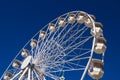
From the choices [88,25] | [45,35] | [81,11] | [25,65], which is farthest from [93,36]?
[45,35]

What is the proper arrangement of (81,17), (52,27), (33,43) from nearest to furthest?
1. (81,17)
2. (52,27)
3. (33,43)

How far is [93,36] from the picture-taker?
1803 centimetres

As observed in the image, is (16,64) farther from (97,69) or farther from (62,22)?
(97,69)

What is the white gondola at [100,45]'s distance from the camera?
17.6 meters

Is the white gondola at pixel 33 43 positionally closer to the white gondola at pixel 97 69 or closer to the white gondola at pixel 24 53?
the white gondola at pixel 24 53

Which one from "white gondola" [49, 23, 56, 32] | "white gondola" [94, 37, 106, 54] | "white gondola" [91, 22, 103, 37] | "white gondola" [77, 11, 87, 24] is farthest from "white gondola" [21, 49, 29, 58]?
"white gondola" [94, 37, 106, 54]

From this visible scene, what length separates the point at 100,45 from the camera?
17.7 metres

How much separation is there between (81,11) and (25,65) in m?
4.32

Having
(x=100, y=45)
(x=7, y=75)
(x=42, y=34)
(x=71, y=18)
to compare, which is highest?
(x=42, y=34)

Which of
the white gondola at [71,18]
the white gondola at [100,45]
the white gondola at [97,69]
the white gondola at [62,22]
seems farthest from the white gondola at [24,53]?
the white gondola at [97,69]

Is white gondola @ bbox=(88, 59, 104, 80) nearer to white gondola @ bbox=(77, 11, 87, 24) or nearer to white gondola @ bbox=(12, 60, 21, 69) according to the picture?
white gondola @ bbox=(77, 11, 87, 24)

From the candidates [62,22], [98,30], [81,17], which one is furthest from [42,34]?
[98,30]

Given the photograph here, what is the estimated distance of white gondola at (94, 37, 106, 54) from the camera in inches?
691

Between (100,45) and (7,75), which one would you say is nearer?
(100,45)
